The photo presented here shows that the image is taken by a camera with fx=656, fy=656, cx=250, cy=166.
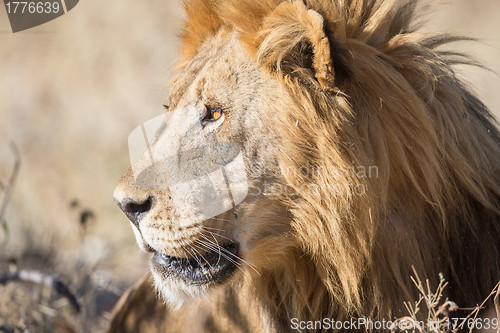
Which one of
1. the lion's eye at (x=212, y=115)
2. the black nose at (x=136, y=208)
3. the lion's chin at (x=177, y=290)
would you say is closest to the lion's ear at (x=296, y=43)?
the lion's eye at (x=212, y=115)

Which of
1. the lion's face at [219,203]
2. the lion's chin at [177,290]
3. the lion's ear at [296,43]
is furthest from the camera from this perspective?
the lion's chin at [177,290]

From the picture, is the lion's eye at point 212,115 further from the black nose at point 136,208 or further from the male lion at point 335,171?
the black nose at point 136,208

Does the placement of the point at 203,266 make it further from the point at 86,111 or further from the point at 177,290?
the point at 86,111

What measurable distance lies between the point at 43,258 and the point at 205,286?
2.63 m

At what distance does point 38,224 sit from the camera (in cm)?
598

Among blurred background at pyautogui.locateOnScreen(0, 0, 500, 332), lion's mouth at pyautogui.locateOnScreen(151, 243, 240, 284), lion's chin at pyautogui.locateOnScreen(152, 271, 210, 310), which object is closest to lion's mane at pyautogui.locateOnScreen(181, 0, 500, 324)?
lion's mouth at pyautogui.locateOnScreen(151, 243, 240, 284)

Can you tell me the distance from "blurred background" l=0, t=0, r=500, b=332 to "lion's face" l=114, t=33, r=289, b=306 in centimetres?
227

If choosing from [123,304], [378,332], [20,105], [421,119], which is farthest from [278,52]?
[20,105]

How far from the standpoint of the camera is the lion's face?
7.89ft

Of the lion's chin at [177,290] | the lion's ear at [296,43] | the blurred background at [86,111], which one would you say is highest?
the lion's ear at [296,43]

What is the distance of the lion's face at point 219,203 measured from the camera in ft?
7.89

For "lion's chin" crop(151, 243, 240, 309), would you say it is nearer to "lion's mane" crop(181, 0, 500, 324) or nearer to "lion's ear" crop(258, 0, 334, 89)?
"lion's mane" crop(181, 0, 500, 324)

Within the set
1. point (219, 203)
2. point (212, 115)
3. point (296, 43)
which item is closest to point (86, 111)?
point (212, 115)

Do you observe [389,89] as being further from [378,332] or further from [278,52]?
[378,332]
